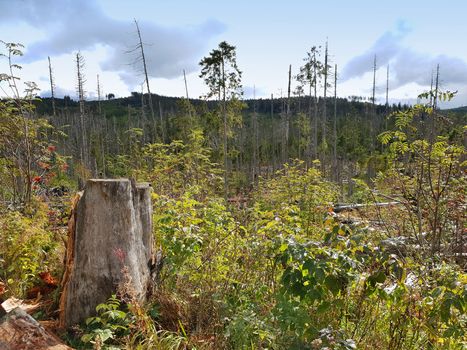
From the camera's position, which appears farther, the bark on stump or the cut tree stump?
the bark on stump

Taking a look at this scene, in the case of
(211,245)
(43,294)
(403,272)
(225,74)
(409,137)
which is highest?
(225,74)

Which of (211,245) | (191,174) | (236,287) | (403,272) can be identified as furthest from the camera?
(191,174)

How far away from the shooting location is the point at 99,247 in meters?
3.49

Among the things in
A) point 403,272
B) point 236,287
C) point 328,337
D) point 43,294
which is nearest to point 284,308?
point 328,337

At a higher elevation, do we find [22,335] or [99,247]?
[99,247]

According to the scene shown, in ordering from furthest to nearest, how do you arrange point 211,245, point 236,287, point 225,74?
point 225,74, point 211,245, point 236,287

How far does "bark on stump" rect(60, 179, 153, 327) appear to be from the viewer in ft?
11.4

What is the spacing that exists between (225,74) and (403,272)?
15.6 metres

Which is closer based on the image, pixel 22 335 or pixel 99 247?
pixel 22 335

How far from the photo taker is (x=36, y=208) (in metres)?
6.38

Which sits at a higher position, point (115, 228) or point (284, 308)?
point (115, 228)

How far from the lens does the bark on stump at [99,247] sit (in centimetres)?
348

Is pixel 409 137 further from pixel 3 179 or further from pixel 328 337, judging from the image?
pixel 3 179

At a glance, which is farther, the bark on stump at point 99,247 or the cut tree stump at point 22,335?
the bark on stump at point 99,247
